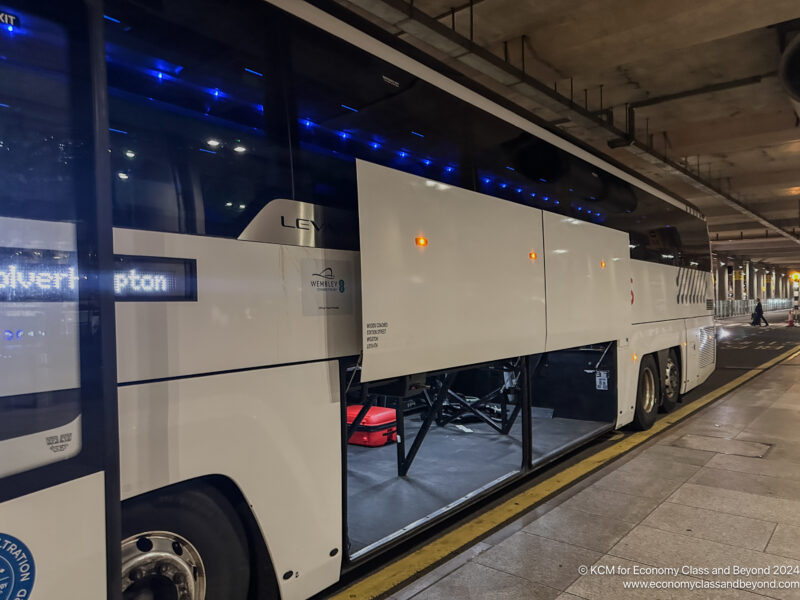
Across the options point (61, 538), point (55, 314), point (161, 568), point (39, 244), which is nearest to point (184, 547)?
point (161, 568)

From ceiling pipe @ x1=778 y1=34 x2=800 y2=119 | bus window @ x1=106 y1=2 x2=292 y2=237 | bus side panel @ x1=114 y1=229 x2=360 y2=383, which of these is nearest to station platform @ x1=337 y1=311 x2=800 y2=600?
bus side panel @ x1=114 y1=229 x2=360 y2=383

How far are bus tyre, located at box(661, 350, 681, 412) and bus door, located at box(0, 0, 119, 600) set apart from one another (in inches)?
311

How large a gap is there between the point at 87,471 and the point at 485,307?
9.51ft

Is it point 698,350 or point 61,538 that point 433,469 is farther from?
point 698,350

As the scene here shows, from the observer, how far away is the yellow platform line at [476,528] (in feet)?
11.2

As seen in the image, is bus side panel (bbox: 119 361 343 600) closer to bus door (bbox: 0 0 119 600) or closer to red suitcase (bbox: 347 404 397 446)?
bus door (bbox: 0 0 119 600)

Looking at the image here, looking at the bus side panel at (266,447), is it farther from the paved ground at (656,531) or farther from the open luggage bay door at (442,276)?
the paved ground at (656,531)

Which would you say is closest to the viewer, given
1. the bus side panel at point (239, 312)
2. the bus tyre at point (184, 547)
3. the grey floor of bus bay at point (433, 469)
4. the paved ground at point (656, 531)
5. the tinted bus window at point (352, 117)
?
the bus side panel at point (239, 312)

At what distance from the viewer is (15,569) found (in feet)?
5.66

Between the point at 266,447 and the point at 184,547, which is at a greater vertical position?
the point at 266,447

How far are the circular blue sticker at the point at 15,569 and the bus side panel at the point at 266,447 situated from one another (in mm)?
371

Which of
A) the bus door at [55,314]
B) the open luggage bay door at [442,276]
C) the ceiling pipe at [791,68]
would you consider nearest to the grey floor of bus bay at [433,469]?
the open luggage bay door at [442,276]

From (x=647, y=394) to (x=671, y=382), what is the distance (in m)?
1.30

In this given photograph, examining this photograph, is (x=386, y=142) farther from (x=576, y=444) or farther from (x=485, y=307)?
(x=576, y=444)
